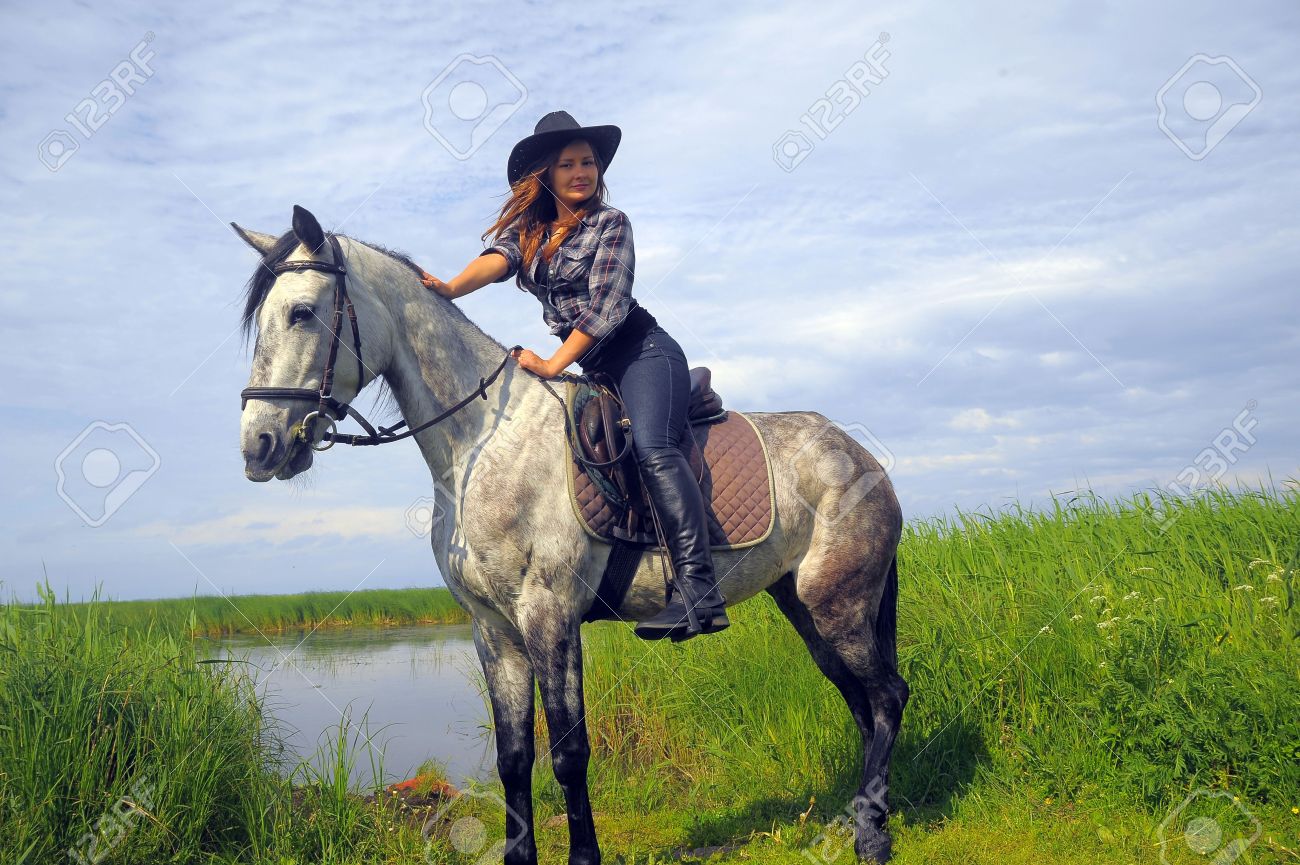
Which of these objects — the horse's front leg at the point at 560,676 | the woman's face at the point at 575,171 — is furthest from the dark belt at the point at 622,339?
the horse's front leg at the point at 560,676

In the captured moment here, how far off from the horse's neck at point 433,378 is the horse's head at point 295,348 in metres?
0.19

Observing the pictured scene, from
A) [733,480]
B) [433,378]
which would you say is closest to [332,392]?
[433,378]

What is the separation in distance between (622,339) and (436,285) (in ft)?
3.17

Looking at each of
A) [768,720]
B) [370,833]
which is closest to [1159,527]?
[768,720]

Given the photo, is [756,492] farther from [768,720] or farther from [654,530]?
[768,720]

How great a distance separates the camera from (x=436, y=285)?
4270 mm

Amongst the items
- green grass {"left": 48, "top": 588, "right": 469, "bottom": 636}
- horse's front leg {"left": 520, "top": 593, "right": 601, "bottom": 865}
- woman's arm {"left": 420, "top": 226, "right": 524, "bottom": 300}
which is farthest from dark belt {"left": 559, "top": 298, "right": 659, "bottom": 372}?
green grass {"left": 48, "top": 588, "right": 469, "bottom": 636}

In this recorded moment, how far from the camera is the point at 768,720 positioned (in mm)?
6598

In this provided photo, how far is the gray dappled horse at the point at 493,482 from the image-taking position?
3.67 metres

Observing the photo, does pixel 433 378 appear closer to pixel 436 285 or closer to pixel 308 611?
pixel 436 285

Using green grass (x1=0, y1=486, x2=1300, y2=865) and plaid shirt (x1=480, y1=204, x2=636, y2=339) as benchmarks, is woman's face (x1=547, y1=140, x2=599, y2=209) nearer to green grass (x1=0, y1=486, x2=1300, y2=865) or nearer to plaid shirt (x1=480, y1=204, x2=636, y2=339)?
plaid shirt (x1=480, y1=204, x2=636, y2=339)

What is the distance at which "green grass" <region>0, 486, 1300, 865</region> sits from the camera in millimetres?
4395

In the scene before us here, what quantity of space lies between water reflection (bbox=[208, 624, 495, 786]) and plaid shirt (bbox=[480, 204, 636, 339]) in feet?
9.75

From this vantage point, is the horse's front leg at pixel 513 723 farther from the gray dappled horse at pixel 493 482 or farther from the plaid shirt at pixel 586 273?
the plaid shirt at pixel 586 273
